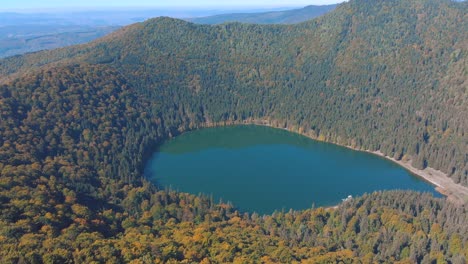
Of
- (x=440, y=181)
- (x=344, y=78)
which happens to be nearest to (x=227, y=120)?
(x=344, y=78)

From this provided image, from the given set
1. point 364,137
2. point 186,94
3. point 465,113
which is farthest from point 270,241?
point 186,94

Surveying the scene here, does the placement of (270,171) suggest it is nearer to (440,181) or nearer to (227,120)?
(440,181)

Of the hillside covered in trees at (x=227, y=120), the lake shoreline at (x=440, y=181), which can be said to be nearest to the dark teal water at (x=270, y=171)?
the lake shoreline at (x=440, y=181)

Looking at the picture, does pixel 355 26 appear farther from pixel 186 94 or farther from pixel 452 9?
pixel 186 94

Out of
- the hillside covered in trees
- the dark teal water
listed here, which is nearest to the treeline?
the hillside covered in trees

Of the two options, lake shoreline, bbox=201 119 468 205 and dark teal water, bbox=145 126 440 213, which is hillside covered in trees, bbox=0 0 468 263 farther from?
dark teal water, bbox=145 126 440 213
